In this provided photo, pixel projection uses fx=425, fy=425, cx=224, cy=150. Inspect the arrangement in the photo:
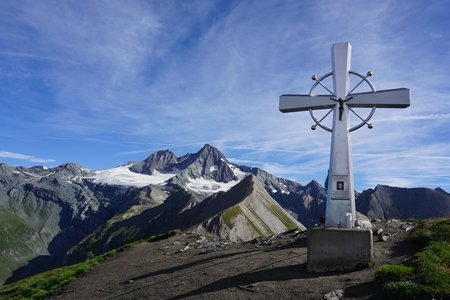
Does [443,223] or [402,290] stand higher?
[443,223]

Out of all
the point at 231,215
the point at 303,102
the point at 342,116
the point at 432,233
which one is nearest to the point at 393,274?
the point at 432,233

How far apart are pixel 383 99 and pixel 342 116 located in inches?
103

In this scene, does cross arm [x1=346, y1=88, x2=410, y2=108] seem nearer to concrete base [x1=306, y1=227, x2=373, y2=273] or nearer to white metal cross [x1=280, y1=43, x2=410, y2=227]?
white metal cross [x1=280, y1=43, x2=410, y2=227]

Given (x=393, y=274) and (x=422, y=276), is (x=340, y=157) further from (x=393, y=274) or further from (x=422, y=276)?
(x=422, y=276)

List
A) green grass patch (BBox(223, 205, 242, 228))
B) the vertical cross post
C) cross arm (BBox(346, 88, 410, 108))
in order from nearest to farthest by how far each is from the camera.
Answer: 1. the vertical cross post
2. cross arm (BBox(346, 88, 410, 108))
3. green grass patch (BBox(223, 205, 242, 228))

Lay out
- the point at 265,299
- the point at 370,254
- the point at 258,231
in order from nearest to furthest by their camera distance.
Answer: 1. the point at 265,299
2. the point at 370,254
3. the point at 258,231

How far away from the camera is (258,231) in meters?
185

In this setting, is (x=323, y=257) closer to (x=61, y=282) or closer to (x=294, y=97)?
(x=294, y=97)

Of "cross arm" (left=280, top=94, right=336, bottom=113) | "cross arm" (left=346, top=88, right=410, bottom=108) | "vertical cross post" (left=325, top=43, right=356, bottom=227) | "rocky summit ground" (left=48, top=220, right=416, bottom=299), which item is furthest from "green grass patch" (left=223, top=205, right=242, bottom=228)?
"cross arm" (left=346, top=88, right=410, bottom=108)

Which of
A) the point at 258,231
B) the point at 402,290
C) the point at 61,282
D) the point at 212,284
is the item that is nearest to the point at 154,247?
the point at 61,282

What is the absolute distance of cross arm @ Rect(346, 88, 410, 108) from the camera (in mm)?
25750

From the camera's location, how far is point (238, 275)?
25.8 metres

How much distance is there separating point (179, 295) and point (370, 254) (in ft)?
35.6

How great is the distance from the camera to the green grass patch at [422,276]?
57.9 feet
